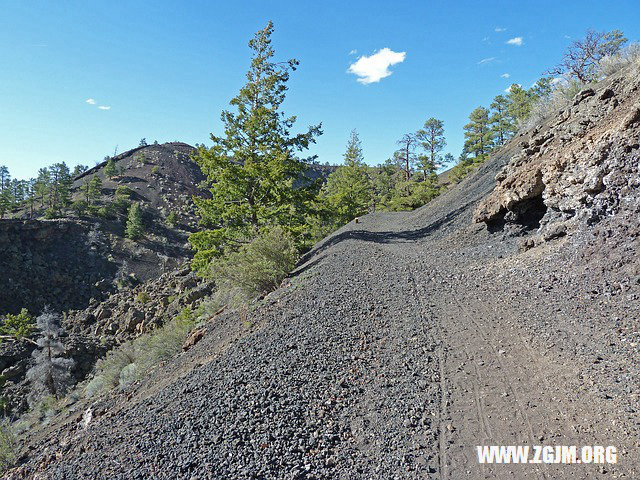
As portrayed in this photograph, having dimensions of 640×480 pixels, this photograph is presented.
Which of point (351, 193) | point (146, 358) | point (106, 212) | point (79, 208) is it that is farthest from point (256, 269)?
point (79, 208)

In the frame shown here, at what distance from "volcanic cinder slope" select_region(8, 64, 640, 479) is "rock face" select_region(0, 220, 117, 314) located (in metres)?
43.3

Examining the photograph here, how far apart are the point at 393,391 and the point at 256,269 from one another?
6.86m

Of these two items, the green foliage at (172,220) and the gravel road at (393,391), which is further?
the green foliage at (172,220)

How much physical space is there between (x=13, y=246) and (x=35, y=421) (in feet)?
131

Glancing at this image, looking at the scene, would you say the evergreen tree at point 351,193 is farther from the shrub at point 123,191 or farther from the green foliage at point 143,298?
the shrub at point 123,191

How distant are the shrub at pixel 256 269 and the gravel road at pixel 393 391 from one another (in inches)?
92.8

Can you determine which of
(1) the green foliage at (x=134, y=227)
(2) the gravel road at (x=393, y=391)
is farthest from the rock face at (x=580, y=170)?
(1) the green foliage at (x=134, y=227)

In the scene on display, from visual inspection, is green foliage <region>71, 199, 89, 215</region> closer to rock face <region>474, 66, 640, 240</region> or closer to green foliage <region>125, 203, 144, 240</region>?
green foliage <region>125, 203, 144, 240</region>

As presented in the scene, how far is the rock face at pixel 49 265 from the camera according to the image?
136ft

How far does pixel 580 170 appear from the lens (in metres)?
8.84

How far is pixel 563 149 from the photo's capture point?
10.4 m

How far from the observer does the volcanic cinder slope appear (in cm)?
380

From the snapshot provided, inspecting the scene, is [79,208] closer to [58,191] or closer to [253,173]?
[58,191]

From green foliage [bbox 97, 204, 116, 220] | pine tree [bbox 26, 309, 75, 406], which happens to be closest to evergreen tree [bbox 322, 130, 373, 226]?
pine tree [bbox 26, 309, 75, 406]
